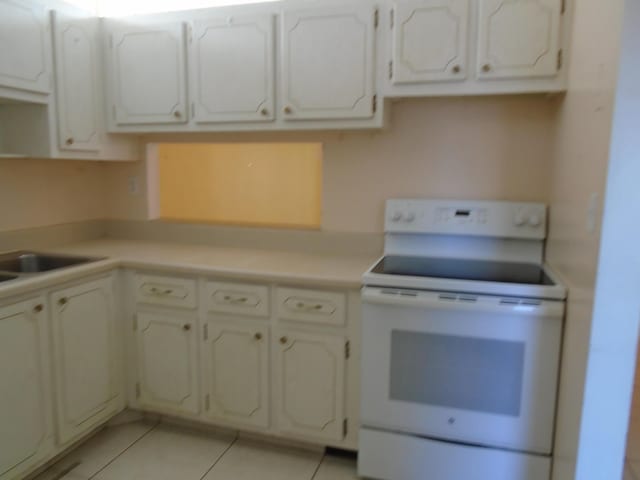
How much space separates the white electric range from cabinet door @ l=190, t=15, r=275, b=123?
3.28 ft

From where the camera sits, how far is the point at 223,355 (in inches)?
87.1

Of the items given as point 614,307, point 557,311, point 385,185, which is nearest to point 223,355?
point 385,185

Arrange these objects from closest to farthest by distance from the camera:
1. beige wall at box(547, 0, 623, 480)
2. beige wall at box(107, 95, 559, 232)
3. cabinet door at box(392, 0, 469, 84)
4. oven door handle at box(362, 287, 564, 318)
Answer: beige wall at box(547, 0, 623, 480), oven door handle at box(362, 287, 564, 318), cabinet door at box(392, 0, 469, 84), beige wall at box(107, 95, 559, 232)

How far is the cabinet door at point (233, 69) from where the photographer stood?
2227mm

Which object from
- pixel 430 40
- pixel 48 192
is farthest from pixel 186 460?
pixel 430 40

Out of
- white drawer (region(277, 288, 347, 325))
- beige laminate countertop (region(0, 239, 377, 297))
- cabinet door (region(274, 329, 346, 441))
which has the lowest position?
cabinet door (region(274, 329, 346, 441))

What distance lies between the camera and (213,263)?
2.26 m

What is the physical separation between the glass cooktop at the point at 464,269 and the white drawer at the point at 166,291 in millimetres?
878

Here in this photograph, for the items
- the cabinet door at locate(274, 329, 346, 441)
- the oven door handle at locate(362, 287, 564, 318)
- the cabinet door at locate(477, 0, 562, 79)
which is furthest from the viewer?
the cabinet door at locate(274, 329, 346, 441)

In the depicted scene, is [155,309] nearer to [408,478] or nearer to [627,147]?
[408,478]

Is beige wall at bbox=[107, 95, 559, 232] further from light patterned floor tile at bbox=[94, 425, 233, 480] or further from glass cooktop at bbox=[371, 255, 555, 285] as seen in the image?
light patterned floor tile at bbox=[94, 425, 233, 480]

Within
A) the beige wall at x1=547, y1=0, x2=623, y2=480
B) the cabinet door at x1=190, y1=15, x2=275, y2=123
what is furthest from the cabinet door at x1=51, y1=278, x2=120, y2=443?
the beige wall at x1=547, y1=0, x2=623, y2=480

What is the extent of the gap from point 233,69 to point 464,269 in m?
1.44

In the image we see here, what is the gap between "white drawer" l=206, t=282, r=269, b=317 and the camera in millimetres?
2119
